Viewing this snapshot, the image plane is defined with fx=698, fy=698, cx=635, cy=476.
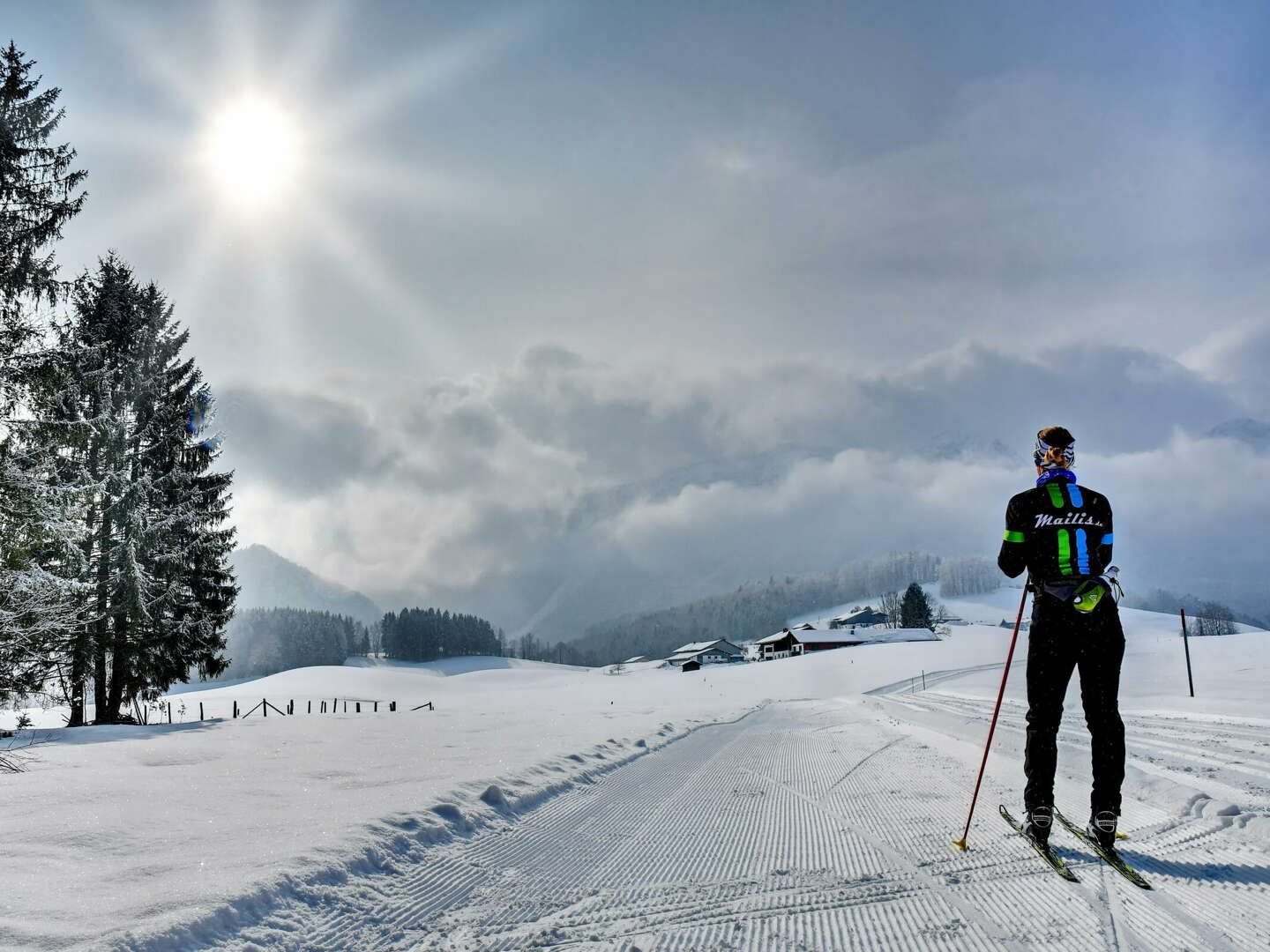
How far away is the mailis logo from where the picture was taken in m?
4.31

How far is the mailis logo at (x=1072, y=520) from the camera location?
4309 mm

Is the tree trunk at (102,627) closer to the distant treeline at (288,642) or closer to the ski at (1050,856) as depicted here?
the ski at (1050,856)

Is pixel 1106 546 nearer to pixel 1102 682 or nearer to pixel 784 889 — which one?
pixel 1102 682

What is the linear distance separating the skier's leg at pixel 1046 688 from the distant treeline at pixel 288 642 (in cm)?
14321

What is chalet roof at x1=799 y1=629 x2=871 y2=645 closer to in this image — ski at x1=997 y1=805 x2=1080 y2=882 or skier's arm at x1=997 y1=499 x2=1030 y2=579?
ski at x1=997 y1=805 x2=1080 y2=882

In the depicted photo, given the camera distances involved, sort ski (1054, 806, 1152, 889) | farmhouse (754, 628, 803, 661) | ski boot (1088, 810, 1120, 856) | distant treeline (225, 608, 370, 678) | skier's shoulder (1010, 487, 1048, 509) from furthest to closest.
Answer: distant treeline (225, 608, 370, 678) → farmhouse (754, 628, 803, 661) → skier's shoulder (1010, 487, 1048, 509) → ski boot (1088, 810, 1120, 856) → ski (1054, 806, 1152, 889)

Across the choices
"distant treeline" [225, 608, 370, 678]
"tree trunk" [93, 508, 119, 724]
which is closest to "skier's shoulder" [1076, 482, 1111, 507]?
"tree trunk" [93, 508, 119, 724]

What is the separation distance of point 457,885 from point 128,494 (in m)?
18.9

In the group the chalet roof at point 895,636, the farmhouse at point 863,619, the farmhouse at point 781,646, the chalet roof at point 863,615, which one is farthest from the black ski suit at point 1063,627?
the chalet roof at point 863,615

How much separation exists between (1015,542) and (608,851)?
3.27 meters

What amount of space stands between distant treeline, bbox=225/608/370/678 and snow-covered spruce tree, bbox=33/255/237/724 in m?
120

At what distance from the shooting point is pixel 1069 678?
4.18 metres

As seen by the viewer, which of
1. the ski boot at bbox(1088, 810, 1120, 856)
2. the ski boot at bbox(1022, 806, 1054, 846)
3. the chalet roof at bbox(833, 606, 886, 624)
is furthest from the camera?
the chalet roof at bbox(833, 606, 886, 624)

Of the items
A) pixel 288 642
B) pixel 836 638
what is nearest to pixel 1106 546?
pixel 836 638
